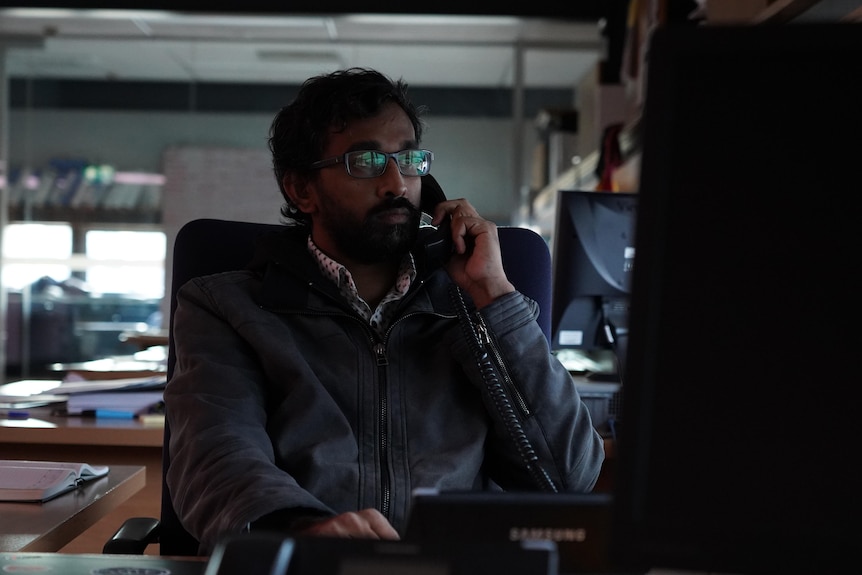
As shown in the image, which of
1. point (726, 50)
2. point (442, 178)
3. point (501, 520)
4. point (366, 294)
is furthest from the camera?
point (442, 178)

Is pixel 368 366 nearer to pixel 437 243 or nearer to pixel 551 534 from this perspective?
pixel 437 243

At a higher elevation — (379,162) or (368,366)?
(379,162)

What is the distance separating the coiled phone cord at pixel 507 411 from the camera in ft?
4.88

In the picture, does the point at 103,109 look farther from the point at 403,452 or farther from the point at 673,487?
the point at 673,487

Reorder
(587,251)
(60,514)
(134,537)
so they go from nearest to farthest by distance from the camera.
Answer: (60,514) < (134,537) < (587,251)

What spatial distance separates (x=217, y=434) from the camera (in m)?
1.38

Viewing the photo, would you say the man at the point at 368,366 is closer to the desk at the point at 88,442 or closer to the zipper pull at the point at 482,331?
the zipper pull at the point at 482,331

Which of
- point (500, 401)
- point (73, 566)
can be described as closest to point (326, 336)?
point (500, 401)

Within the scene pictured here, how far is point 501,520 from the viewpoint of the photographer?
0.80 metres

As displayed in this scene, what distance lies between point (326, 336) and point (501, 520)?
2.64ft

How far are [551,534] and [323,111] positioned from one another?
3.72 feet

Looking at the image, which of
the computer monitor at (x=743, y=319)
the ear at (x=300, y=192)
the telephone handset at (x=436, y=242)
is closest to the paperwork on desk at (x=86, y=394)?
the ear at (x=300, y=192)

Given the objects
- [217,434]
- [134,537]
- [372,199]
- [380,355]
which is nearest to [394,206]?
[372,199]

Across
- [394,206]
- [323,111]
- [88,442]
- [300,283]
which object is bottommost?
[88,442]
